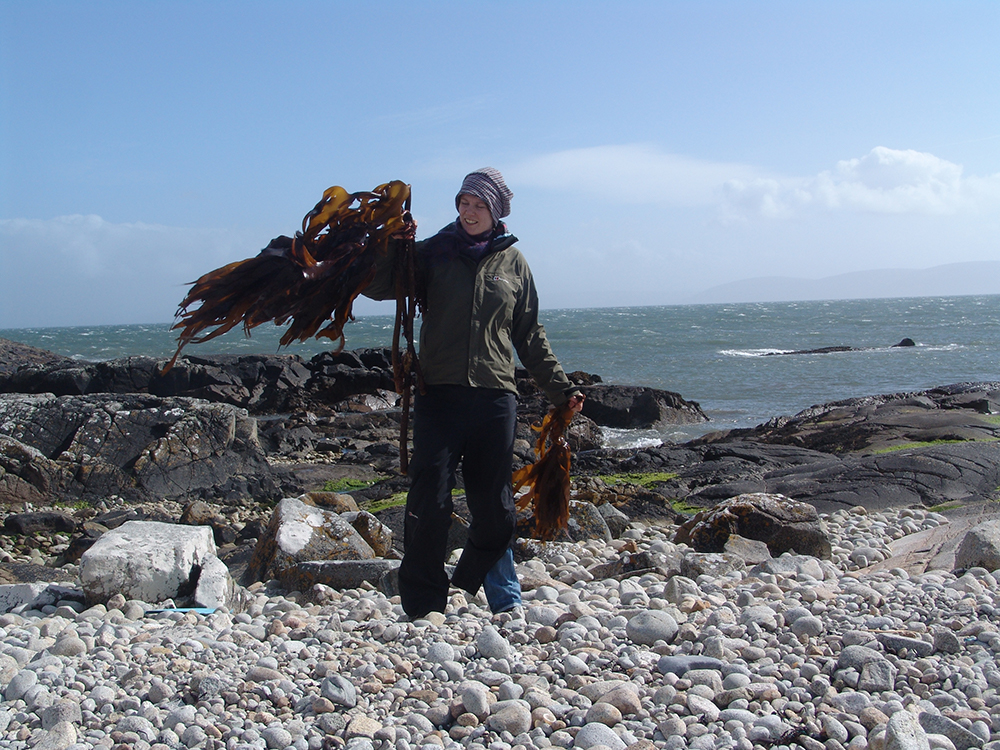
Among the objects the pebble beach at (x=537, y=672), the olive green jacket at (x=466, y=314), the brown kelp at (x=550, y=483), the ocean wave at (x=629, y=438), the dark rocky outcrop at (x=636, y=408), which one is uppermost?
the olive green jacket at (x=466, y=314)

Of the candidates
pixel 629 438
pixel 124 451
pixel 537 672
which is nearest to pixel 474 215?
pixel 537 672

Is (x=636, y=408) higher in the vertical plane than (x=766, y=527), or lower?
lower

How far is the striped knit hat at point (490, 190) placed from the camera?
385 cm

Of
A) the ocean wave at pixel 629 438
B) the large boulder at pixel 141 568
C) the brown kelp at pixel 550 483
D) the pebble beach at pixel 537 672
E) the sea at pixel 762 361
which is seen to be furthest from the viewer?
the sea at pixel 762 361

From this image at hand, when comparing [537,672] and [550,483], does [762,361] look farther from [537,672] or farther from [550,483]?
[537,672]

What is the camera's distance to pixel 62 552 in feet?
24.4

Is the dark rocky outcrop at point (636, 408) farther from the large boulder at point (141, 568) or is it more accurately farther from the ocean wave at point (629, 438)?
the large boulder at point (141, 568)

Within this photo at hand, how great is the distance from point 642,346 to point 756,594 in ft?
148

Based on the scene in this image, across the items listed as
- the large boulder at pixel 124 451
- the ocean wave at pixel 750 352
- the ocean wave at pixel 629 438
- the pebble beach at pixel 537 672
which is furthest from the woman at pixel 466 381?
the ocean wave at pixel 750 352

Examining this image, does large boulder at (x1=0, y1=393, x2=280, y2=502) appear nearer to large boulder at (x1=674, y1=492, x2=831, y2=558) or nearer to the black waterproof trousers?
large boulder at (x1=674, y1=492, x2=831, y2=558)

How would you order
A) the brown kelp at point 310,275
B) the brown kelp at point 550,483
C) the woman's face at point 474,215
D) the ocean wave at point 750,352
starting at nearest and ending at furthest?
the brown kelp at point 310,275 < the woman's face at point 474,215 < the brown kelp at point 550,483 < the ocean wave at point 750,352

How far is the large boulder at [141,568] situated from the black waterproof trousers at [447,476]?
125 centimetres

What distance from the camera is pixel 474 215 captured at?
3.90 m

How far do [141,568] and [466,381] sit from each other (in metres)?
2.19
